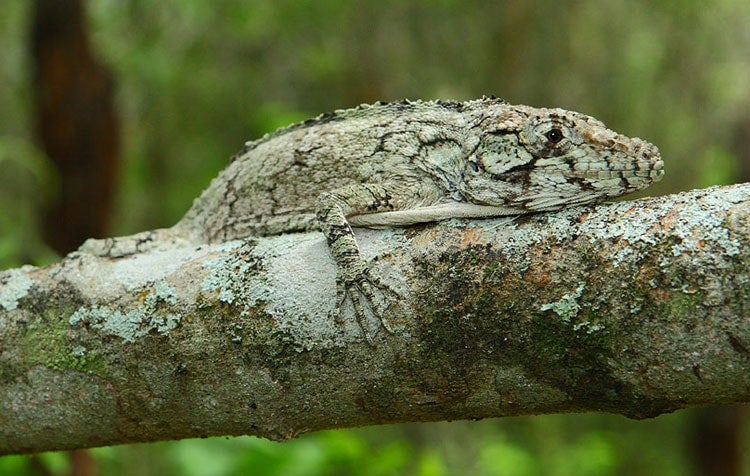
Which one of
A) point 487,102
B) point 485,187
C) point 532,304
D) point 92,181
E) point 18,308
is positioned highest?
point 92,181

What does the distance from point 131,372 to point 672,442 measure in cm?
1170

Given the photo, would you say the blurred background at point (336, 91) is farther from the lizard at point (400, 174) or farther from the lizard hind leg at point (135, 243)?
the lizard at point (400, 174)

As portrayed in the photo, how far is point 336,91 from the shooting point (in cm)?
1057

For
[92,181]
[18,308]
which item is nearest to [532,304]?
[18,308]

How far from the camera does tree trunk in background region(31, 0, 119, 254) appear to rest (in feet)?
25.0

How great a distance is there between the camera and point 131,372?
3010 millimetres

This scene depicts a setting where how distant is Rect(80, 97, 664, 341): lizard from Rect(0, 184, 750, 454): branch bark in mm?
195

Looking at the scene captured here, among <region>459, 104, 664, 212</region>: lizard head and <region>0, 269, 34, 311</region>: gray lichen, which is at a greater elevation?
<region>459, 104, 664, 212</region>: lizard head

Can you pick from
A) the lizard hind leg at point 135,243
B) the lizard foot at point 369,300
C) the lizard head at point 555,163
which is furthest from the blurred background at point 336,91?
the lizard foot at point 369,300

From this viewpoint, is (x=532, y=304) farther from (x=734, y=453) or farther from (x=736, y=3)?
(x=734, y=453)

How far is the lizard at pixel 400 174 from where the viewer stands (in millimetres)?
3379

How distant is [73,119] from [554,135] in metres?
5.57

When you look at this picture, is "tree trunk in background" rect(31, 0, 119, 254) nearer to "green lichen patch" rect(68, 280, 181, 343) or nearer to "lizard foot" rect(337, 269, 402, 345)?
"green lichen patch" rect(68, 280, 181, 343)

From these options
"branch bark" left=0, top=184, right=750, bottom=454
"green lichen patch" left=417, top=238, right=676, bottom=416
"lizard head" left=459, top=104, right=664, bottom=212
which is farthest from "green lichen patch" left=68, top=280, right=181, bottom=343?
"lizard head" left=459, top=104, right=664, bottom=212
